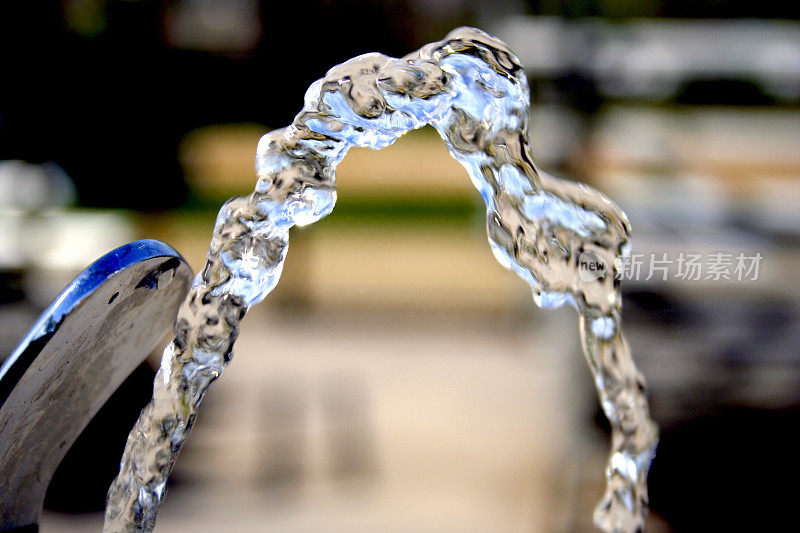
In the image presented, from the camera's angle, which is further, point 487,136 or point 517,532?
point 517,532

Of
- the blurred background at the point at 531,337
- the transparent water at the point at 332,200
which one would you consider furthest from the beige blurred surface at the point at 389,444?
the transparent water at the point at 332,200

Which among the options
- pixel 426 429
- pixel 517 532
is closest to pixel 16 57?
pixel 426 429

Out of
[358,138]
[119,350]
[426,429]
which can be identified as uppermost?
[358,138]

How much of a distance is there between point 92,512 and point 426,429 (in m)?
1.24

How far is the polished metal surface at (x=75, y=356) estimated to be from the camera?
1.98 ft

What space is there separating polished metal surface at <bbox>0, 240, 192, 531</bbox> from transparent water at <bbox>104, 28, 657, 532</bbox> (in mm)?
45

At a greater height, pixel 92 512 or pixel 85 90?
pixel 85 90

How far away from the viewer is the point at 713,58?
3645 mm

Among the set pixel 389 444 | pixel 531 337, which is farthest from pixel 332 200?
pixel 531 337

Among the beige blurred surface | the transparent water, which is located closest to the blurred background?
the beige blurred surface

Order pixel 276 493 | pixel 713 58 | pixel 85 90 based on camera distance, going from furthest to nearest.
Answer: pixel 85 90
pixel 713 58
pixel 276 493

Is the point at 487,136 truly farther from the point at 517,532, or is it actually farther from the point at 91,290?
the point at 517,532

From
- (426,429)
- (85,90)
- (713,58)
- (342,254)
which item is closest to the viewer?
(426,429)

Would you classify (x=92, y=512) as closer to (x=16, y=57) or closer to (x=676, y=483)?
(x=676, y=483)
